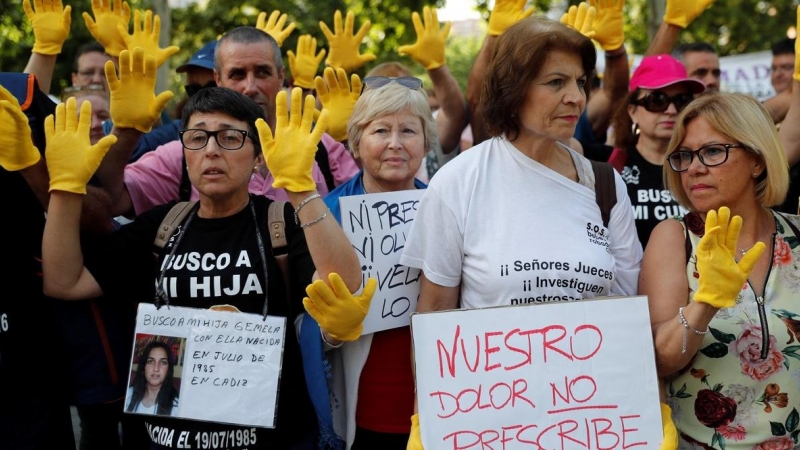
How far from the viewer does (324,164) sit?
374 centimetres

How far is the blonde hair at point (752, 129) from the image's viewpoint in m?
2.59

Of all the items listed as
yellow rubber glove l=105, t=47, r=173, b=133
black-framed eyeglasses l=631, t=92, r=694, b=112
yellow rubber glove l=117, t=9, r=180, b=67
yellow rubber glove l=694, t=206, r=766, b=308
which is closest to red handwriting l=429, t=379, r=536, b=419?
yellow rubber glove l=694, t=206, r=766, b=308

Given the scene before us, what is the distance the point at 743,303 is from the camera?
252 cm

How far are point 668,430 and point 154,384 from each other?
1677mm

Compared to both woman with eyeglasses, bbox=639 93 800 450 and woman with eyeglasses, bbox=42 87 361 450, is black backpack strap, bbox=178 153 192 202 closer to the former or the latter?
woman with eyeglasses, bbox=42 87 361 450

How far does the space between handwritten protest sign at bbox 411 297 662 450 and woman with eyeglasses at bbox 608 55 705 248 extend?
1309mm

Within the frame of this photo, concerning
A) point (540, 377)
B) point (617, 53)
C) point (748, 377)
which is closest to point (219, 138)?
point (540, 377)

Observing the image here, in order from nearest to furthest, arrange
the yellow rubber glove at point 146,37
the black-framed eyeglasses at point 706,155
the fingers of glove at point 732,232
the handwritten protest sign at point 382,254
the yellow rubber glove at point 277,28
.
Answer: the fingers of glove at point 732,232 → the black-framed eyeglasses at point 706,155 → the handwritten protest sign at point 382,254 → the yellow rubber glove at point 146,37 → the yellow rubber glove at point 277,28

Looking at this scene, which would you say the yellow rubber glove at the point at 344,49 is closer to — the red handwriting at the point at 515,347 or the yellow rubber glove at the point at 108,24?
the yellow rubber glove at the point at 108,24

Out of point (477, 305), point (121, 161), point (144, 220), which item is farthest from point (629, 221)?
point (121, 161)

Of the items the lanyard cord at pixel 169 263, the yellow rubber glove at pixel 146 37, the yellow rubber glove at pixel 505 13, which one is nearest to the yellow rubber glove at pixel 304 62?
the yellow rubber glove at pixel 146 37

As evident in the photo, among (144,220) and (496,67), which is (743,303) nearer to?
(496,67)

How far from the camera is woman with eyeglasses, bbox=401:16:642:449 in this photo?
2.50m

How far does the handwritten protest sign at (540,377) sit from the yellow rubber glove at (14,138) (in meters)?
1.48
